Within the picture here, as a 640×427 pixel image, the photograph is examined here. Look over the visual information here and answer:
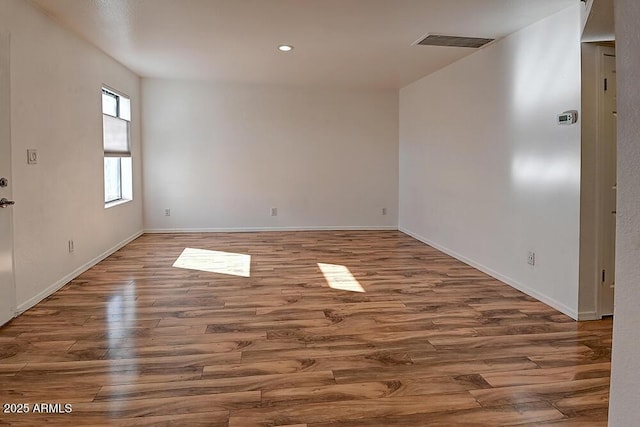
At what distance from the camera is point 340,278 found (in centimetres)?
450

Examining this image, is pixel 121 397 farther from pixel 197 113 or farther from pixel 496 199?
pixel 197 113

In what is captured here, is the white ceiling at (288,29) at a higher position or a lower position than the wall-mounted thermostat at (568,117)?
higher

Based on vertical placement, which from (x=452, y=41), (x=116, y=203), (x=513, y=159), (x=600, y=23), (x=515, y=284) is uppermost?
(x=452, y=41)

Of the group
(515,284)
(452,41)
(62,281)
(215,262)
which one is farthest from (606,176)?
(62,281)

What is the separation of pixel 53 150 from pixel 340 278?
2.84m

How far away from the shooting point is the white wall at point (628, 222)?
1236mm

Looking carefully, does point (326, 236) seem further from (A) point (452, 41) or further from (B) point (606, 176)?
(B) point (606, 176)

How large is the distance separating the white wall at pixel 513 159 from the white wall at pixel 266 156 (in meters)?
1.56

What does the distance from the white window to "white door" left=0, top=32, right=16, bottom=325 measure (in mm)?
2202

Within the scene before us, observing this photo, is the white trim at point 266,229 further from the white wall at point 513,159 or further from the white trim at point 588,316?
the white trim at point 588,316

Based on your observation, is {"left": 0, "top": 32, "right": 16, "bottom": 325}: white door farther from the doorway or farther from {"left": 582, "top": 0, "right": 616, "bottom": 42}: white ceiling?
the doorway

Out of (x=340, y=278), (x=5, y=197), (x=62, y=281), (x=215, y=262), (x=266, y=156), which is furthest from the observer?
(x=266, y=156)

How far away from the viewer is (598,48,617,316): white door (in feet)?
10.8

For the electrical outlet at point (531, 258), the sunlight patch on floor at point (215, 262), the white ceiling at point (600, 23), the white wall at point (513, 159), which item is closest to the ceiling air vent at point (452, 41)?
the white wall at point (513, 159)
